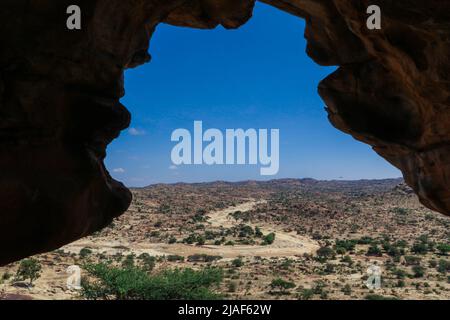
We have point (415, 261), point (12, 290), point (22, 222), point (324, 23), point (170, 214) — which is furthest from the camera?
point (170, 214)

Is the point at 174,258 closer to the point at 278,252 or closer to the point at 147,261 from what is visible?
the point at 147,261

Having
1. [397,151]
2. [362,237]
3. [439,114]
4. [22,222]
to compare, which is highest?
[439,114]

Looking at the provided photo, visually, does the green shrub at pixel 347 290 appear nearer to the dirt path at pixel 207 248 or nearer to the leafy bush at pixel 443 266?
the leafy bush at pixel 443 266

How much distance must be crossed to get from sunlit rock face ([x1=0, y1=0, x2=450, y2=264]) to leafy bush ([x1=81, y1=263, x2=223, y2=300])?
49.8ft

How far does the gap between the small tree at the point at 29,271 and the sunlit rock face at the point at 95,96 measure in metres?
19.5

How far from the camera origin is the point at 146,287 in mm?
21969

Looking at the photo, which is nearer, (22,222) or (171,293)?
(22,222)

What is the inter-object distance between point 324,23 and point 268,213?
5749 cm

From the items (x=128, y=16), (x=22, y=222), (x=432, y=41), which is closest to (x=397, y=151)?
(x=432, y=41)

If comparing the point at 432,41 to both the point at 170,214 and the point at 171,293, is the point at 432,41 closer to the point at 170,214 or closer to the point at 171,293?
the point at 171,293

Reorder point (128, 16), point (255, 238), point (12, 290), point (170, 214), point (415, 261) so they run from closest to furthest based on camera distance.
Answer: point (128, 16) → point (12, 290) → point (415, 261) → point (255, 238) → point (170, 214)

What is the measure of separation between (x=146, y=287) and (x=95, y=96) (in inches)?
675

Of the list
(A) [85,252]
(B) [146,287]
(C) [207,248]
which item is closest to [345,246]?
(C) [207,248]
